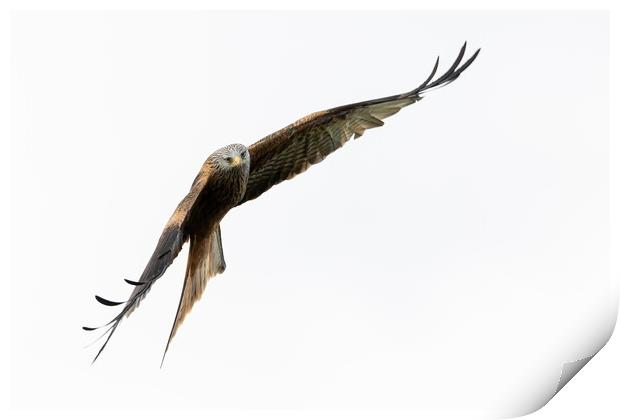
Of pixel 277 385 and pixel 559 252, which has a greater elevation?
pixel 559 252

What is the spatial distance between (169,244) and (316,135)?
46 cm

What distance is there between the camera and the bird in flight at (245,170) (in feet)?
A: 8.92

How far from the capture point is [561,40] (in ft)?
9.44

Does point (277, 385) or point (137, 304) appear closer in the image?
point (137, 304)

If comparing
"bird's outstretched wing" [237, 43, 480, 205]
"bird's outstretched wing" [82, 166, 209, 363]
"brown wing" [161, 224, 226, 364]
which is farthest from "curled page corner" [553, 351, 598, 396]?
"bird's outstretched wing" [82, 166, 209, 363]

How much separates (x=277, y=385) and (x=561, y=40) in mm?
1168

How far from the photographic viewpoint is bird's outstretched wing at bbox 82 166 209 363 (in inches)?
103

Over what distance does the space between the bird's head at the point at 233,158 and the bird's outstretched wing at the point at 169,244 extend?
0.15 feet

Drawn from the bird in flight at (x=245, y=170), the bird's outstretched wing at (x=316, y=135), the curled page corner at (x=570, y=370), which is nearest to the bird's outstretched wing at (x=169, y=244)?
the bird in flight at (x=245, y=170)

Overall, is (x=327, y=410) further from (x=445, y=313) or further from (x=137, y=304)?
(x=137, y=304)

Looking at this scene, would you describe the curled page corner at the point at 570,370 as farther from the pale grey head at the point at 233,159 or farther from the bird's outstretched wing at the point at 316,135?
the pale grey head at the point at 233,159

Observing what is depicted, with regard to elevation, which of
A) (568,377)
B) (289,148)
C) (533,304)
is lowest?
(568,377)

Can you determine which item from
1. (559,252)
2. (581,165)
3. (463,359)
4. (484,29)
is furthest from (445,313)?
(484,29)

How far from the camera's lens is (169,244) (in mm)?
2688
